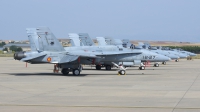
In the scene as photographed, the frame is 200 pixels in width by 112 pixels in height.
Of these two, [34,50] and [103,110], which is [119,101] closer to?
[103,110]

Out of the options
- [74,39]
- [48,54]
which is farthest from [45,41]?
[74,39]

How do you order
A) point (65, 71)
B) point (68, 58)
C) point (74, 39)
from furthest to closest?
point (74, 39)
point (65, 71)
point (68, 58)

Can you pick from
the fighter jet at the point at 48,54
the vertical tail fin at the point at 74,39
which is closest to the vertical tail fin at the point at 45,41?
the fighter jet at the point at 48,54

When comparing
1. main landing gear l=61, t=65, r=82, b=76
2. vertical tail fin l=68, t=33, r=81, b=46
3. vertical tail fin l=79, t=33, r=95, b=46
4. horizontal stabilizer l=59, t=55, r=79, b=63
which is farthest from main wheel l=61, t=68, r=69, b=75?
vertical tail fin l=79, t=33, r=95, b=46

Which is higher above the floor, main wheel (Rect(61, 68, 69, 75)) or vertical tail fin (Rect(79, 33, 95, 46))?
vertical tail fin (Rect(79, 33, 95, 46))

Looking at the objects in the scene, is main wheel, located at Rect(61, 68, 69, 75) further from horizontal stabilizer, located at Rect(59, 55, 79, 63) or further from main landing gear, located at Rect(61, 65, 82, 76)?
horizontal stabilizer, located at Rect(59, 55, 79, 63)

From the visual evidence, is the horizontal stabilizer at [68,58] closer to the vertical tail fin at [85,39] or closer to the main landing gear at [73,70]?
the main landing gear at [73,70]

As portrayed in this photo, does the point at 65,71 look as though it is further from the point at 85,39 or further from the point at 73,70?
the point at 85,39

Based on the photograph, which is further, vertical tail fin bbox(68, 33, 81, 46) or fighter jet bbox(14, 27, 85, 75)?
vertical tail fin bbox(68, 33, 81, 46)

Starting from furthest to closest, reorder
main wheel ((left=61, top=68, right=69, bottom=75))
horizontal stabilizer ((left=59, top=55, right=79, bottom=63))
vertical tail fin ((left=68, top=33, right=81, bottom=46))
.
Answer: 1. vertical tail fin ((left=68, top=33, right=81, bottom=46))
2. main wheel ((left=61, top=68, right=69, bottom=75))
3. horizontal stabilizer ((left=59, top=55, right=79, bottom=63))

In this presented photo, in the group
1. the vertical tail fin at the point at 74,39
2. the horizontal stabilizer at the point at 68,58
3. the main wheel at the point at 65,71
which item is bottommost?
the main wheel at the point at 65,71

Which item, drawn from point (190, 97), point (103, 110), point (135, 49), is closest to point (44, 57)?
point (135, 49)

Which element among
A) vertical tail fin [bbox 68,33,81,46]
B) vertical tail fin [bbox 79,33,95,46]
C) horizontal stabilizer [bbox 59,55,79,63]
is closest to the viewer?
horizontal stabilizer [bbox 59,55,79,63]

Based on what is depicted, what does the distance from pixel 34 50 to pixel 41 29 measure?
4.89 ft
